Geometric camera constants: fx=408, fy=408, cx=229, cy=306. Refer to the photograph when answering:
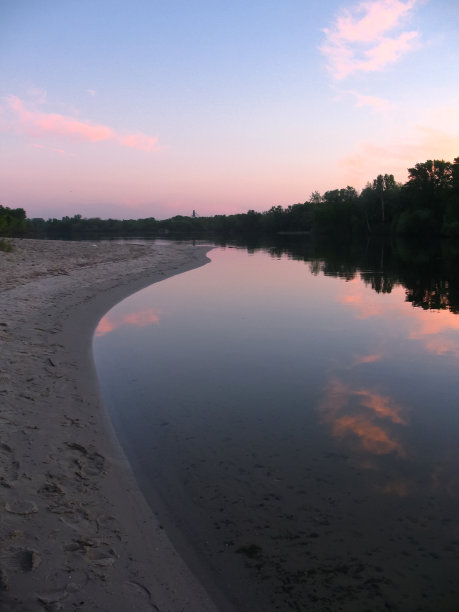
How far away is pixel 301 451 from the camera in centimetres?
611

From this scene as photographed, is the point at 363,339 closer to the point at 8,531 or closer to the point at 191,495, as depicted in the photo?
the point at 191,495

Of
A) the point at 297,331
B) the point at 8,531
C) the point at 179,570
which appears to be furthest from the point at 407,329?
the point at 8,531

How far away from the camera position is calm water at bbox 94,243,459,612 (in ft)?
12.9

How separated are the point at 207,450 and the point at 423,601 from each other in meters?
3.32

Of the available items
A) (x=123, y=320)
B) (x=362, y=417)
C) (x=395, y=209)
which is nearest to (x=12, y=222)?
(x=123, y=320)

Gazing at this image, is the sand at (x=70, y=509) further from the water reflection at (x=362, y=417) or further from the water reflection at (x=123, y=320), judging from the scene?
the water reflection at (x=123, y=320)

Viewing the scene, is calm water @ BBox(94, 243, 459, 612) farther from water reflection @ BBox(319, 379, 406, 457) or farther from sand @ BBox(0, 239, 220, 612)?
sand @ BBox(0, 239, 220, 612)

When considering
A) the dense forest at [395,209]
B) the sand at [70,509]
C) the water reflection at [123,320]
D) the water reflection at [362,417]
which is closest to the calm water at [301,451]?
the water reflection at [362,417]

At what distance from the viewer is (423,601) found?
361 cm

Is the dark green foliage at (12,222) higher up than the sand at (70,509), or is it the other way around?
the dark green foliage at (12,222)

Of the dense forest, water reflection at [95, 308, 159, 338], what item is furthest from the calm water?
the dense forest

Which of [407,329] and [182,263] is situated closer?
[407,329]

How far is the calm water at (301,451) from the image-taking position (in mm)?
3926

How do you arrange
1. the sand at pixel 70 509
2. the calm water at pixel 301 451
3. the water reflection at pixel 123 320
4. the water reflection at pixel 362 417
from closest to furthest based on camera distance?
the sand at pixel 70 509, the calm water at pixel 301 451, the water reflection at pixel 362 417, the water reflection at pixel 123 320
